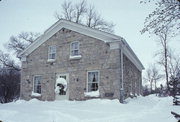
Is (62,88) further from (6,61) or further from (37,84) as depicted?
(6,61)

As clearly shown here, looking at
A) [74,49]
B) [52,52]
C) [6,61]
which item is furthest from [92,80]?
[6,61]

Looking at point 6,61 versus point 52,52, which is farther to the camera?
point 6,61

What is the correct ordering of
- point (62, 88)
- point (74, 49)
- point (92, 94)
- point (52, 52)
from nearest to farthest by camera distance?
1. point (92, 94)
2. point (62, 88)
3. point (74, 49)
4. point (52, 52)

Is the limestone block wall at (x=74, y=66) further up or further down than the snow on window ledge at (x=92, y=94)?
further up

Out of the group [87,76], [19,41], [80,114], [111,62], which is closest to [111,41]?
[111,62]

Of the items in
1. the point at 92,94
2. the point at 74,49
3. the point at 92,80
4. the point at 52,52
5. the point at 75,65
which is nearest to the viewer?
the point at 92,94

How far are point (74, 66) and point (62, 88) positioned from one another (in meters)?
1.82

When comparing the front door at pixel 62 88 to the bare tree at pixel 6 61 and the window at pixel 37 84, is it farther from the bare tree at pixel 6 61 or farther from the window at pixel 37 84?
the bare tree at pixel 6 61

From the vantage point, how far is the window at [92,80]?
13596 mm

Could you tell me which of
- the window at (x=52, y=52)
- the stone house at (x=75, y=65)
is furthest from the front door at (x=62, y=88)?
the window at (x=52, y=52)

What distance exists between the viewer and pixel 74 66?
47.8 ft

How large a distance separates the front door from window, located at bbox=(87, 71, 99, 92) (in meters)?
1.72

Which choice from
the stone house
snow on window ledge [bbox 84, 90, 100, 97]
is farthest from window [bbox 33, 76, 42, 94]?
snow on window ledge [bbox 84, 90, 100, 97]

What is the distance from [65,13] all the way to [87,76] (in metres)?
23.3
